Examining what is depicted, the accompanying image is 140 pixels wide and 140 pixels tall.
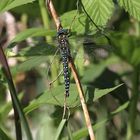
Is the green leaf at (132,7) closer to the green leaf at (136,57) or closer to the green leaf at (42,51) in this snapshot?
the green leaf at (42,51)

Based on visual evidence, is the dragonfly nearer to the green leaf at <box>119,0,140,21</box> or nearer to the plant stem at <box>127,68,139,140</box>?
the green leaf at <box>119,0,140,21</box>

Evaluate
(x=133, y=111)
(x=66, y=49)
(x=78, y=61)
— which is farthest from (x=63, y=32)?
(x=133, y=111)

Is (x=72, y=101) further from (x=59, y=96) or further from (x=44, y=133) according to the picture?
(x=44, y=133)

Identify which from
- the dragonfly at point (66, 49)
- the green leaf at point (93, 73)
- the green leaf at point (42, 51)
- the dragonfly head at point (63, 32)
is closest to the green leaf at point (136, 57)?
the green leaf at point (93, 73)

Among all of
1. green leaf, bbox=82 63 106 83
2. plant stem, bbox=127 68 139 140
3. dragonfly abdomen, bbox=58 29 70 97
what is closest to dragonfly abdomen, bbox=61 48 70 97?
dragonfly abdomen, bbox=58 29 70 97

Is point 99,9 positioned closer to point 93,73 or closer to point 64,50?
point 64,50

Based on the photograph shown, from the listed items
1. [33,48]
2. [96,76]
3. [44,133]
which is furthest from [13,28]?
[33,48]

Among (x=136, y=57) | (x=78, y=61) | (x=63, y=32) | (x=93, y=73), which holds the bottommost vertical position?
(x=93, y=73)
